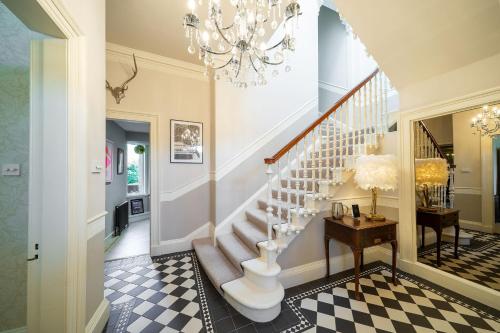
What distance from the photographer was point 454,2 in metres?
1.47

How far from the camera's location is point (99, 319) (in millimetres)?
1524

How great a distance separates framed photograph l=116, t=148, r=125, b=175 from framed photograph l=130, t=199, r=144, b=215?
110 centimetres

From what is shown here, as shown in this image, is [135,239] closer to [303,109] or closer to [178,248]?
[178,248]

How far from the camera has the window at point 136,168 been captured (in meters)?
5.74

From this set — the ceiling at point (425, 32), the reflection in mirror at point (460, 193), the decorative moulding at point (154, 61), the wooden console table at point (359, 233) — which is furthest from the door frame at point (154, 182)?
the reflection in mirror at point (460, 193)

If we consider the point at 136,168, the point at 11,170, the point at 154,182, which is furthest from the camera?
the point at 136,168

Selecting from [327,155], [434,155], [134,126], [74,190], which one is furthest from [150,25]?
[434,155]

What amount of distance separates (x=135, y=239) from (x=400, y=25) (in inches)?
201

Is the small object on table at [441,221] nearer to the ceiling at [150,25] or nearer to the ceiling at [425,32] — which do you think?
the ceiling at [425,32]

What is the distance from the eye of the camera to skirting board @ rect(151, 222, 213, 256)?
2906mm

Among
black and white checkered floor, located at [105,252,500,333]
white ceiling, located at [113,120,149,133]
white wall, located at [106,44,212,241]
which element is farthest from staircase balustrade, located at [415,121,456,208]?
white ceiling, located at [113,120,149,133]

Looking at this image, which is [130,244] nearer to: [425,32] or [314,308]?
[314,308]

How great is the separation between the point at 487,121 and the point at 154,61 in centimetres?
421

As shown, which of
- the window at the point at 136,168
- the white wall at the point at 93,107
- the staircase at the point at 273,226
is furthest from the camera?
the window at the point at 136,168
